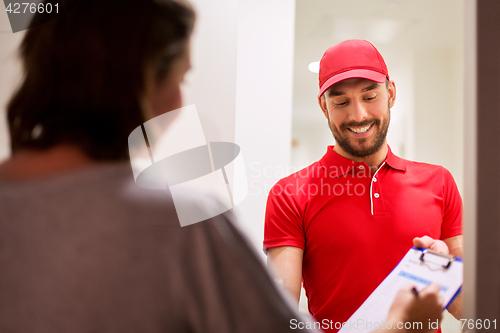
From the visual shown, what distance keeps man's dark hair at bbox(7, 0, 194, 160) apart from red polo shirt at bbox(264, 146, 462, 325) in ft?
1.81

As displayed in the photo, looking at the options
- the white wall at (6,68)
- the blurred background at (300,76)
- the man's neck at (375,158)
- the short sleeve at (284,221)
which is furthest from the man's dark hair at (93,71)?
the man's neck at (375,158)

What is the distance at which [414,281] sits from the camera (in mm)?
408

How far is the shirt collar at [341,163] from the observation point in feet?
2.69

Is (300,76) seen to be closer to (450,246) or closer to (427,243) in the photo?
(450,246)

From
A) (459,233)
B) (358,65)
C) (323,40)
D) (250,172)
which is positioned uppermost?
(323,40)

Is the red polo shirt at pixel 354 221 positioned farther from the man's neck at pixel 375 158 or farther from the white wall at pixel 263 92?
the white wall at pixel 263 92

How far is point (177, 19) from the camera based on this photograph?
0.99 ft

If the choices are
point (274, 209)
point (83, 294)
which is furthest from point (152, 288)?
point (274, 209)

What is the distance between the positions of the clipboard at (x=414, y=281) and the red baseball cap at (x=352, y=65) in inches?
18.3

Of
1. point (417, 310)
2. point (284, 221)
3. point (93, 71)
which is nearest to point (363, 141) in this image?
point (284, 221)

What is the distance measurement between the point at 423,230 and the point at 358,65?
1.37 feet

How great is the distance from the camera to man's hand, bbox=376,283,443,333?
329 mm

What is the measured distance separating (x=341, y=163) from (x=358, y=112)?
0.14m

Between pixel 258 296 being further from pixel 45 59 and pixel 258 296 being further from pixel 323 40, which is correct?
pixel 323 40
